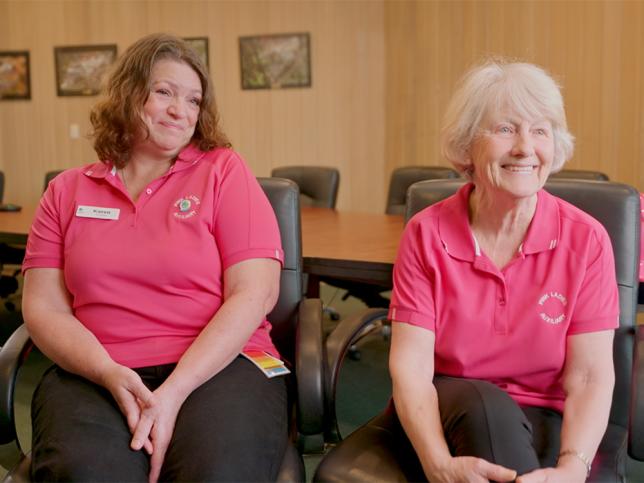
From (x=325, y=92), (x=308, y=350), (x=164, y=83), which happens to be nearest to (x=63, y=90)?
(x=325, y=92)

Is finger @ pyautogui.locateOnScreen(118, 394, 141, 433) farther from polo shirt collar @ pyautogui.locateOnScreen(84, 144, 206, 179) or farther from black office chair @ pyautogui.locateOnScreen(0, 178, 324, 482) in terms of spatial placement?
polo shirt collar @ pyautogui.locateOnScreen(84, 144, 206, 179)

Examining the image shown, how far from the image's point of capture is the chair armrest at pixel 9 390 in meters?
1.48

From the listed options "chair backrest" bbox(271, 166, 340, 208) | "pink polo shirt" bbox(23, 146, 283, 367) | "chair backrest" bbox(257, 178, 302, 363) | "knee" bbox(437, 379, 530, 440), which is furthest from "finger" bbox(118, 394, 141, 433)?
"chair backrest" bbox(271, 166, 340, 208)

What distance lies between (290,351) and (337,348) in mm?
363

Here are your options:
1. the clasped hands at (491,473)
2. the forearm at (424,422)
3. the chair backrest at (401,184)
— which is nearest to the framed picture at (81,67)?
the chair backrest at (401,184)

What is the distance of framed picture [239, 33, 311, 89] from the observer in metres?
6.21

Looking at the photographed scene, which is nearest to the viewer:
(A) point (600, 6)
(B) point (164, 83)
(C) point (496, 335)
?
(C) point (496, 335)

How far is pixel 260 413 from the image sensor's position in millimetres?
1488

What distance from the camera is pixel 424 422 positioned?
4.65ft

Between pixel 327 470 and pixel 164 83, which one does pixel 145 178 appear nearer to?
pixel 164 83

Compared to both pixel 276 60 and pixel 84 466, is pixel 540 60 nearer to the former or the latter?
pixel 276 60

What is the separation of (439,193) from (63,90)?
5.70 m

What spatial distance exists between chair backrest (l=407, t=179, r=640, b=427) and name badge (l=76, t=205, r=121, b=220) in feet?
3.64

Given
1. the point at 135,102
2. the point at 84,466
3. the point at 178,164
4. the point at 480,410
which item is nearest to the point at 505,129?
the point at 480,410
